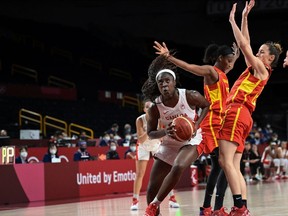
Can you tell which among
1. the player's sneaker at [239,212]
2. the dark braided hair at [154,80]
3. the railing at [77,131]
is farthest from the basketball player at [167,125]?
the railing at [77,131]

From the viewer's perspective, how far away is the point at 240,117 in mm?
8430

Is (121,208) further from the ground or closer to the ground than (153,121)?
closer to the ground

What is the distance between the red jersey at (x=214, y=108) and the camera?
8906mm

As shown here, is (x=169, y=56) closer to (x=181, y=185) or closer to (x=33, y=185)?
(x=33, y=185)

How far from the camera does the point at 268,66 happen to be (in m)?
8.55

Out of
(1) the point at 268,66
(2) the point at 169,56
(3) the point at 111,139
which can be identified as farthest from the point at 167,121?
(3) the point at 111,139

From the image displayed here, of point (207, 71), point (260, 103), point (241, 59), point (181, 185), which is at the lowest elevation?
point (181, 185)

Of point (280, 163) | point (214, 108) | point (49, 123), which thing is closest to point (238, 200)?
point (214, 108)

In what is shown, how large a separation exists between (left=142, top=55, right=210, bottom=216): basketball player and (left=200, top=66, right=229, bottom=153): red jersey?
1.04 ft

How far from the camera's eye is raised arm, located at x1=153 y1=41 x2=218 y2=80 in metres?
8.09

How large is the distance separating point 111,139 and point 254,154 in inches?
204

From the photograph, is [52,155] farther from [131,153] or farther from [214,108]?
[214,108]

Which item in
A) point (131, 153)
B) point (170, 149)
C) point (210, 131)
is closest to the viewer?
point (170, 149)

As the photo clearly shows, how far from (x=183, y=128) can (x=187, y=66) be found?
787 mm
